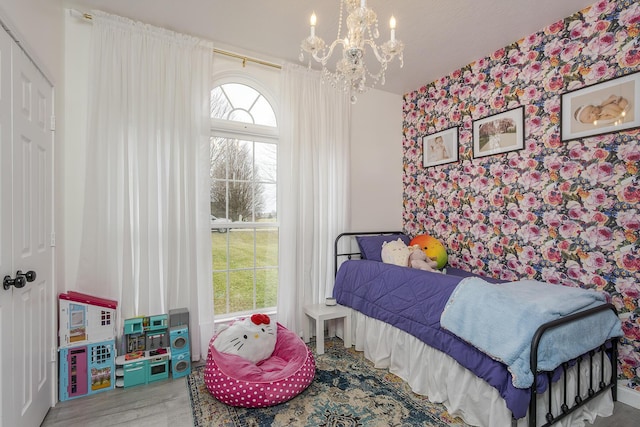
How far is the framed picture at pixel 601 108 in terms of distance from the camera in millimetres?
1954

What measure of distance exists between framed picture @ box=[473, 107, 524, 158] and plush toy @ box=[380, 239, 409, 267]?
114cm

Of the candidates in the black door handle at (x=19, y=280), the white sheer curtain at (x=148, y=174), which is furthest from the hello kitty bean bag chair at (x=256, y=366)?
the black door handle at (x=19, y=280)

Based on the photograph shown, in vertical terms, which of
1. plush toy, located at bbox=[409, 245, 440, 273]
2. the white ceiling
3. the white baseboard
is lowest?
the white baseboard

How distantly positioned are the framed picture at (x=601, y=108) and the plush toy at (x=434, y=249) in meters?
1.34

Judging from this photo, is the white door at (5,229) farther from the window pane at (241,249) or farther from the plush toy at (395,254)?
the plush toy at (395,254)

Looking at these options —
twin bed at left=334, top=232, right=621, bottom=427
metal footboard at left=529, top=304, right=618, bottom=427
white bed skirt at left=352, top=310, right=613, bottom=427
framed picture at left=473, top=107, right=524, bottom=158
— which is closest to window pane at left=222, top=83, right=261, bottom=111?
twin bed at left=334, top=232, right=621, bottom=427

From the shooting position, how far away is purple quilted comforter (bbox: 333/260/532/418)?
160cm

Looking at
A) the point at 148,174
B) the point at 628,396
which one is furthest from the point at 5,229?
the point at 628,396

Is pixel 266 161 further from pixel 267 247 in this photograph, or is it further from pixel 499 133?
pixel 499 133

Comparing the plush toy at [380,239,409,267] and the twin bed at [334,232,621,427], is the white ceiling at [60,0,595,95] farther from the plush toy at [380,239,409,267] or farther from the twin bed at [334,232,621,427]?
the twin bed at [334,232,621,427]

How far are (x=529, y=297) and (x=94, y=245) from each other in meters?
2.84

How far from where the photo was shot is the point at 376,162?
139 inches

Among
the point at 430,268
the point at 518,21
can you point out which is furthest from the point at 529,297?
the point at 518,21

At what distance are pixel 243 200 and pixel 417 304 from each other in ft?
5.74
